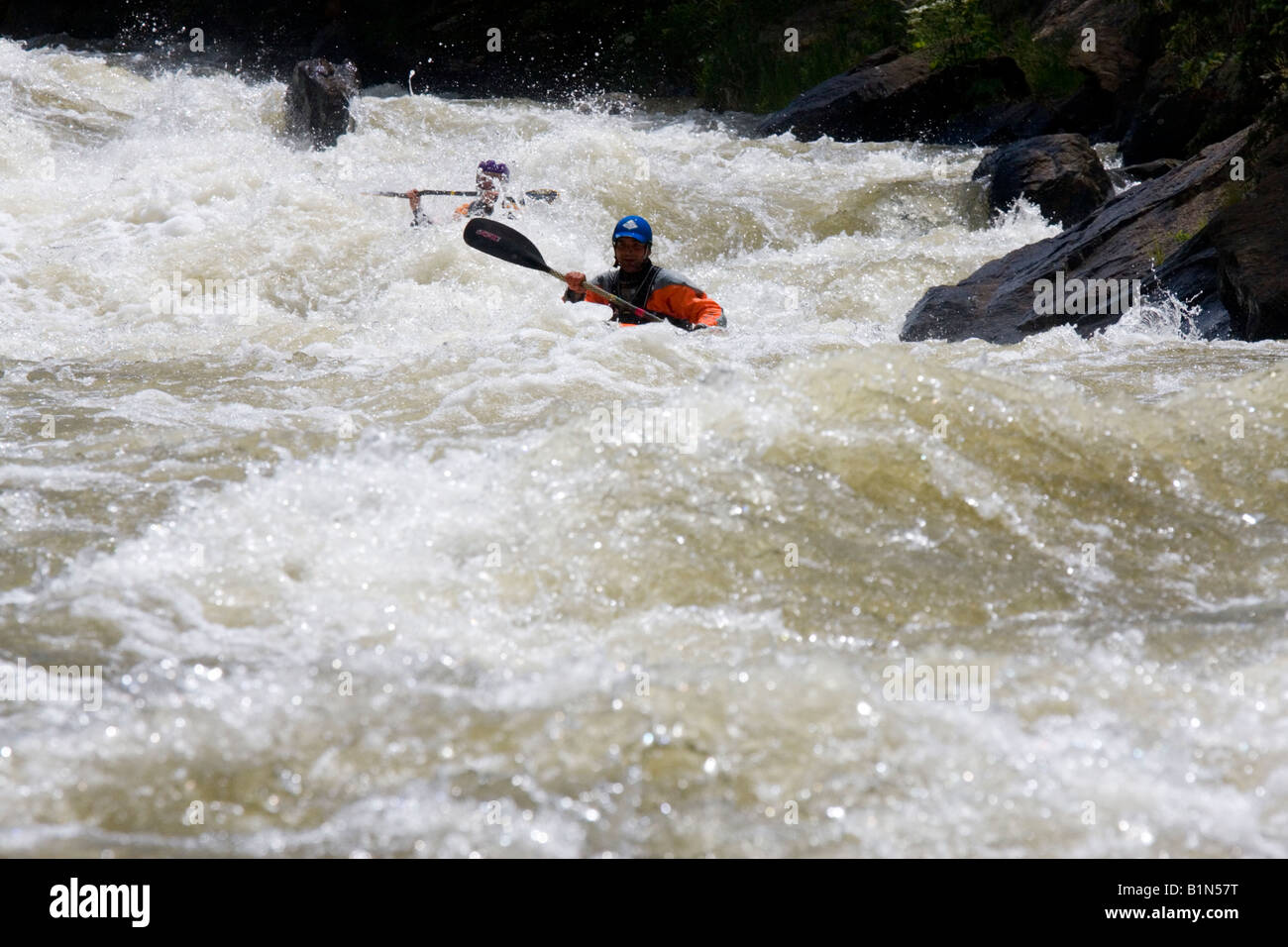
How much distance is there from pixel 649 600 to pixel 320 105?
10964 millimetres

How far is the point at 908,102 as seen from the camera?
1255 centimetres

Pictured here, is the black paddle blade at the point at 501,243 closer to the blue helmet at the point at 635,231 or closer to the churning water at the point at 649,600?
the blue helmet at the point at 635,231

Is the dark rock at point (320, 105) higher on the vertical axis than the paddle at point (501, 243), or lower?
higher

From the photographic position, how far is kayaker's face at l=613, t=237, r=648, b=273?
19.7 feet

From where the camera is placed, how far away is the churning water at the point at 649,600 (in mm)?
2008

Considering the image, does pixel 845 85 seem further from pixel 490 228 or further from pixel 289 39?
pixel 289 39

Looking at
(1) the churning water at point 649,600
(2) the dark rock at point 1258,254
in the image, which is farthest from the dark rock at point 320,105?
(2) the dark rock at point 1258,254

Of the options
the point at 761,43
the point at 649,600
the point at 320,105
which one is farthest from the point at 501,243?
the point at 761,43

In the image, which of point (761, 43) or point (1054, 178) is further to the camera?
point (761, 43)

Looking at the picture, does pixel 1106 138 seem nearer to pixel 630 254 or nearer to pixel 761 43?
pixel 761 43

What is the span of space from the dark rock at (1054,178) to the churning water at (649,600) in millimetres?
3513

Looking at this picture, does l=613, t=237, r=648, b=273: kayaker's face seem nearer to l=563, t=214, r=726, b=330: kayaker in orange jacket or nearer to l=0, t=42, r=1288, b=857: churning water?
l=563, t=214, r=726, b=330: kayaker in orange jacket
